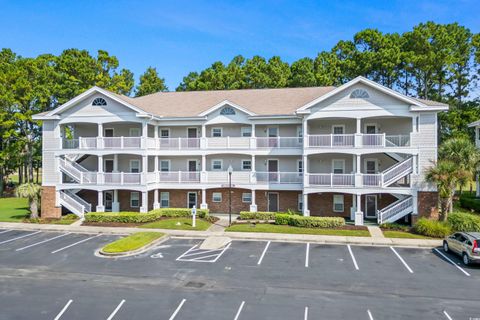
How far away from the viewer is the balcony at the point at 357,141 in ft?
87.0

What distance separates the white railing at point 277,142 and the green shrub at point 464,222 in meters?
11.5

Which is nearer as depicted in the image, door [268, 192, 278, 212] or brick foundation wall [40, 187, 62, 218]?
brick foundation wall [40, 187, 62, 218]

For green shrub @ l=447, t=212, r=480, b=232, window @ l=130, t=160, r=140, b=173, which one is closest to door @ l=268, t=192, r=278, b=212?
window @ l=130, t=160, r=140, b=173

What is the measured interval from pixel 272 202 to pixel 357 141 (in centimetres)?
859

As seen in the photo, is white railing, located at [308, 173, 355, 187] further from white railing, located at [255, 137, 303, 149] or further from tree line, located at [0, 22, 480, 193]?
tree line, located at [0, 22, 480, 193]

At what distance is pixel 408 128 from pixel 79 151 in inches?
1019

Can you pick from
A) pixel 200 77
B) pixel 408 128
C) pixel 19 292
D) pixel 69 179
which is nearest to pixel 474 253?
pixel 408 128

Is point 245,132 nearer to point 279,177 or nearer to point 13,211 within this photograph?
point 279,177

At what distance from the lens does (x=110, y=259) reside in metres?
18.6

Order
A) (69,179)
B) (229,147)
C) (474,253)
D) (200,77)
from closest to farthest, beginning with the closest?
1. (474,253)
2. (229,147)
3. (69,179)
4. (200,77)

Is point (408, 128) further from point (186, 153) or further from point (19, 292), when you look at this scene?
point (19, 292)

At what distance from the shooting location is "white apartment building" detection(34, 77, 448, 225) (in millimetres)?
26422

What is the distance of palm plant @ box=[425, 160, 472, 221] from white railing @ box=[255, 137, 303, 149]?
9531 mm

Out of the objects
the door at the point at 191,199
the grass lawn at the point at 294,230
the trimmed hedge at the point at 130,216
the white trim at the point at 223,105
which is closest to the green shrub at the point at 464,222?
the grass lawn at the point at 294,230
